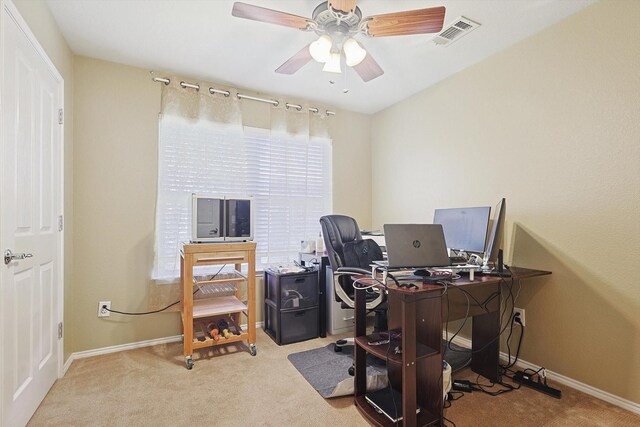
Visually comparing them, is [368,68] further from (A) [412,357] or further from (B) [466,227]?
(A) [412,357]

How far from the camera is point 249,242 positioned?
106 inches

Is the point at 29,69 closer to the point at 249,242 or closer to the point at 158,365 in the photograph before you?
the point at 249,242

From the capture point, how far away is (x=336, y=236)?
2.61 metres

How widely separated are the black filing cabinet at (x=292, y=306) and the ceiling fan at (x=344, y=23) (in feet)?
6.10

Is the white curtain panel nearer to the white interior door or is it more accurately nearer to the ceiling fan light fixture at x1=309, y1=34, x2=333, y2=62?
the white interior door

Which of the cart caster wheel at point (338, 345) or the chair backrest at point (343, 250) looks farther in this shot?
the cart caster wheel at point (338, 345)

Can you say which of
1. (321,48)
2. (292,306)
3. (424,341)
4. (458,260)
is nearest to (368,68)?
(321,48)

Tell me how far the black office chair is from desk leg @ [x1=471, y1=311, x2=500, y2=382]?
68 cm

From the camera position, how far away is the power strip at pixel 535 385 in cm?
202

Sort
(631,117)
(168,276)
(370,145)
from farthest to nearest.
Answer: (370,145) < (168,276) < (631,117)

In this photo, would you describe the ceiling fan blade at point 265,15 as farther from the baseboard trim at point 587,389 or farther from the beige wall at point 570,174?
the baseboard trim at point 587,389

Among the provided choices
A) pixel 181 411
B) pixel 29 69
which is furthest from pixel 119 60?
pixel 181 411

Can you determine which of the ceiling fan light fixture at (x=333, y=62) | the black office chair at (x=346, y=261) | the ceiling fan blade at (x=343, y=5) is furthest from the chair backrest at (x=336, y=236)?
the ceiling fan blade at (x=343, y=5)

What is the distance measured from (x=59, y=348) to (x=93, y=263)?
0.69 metres
